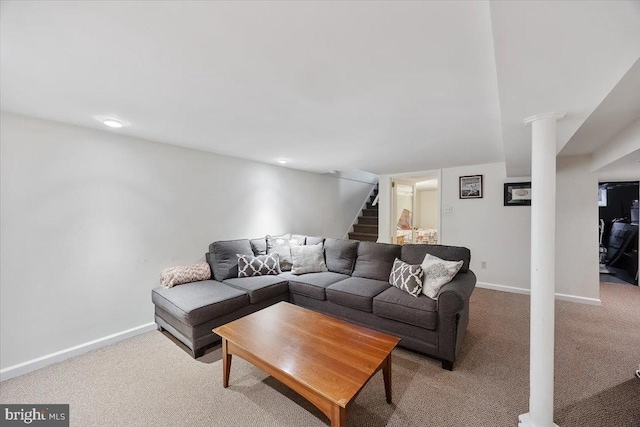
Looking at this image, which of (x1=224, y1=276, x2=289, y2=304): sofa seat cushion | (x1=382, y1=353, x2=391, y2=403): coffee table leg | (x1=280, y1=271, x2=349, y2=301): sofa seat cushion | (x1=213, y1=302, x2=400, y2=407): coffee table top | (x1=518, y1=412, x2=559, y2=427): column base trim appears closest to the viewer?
(x1=213, y1=302, x2=400, y2=407): coffee table top

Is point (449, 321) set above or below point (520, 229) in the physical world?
below

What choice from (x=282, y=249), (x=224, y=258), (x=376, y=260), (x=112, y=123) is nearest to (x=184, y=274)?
(x=224, y=258)

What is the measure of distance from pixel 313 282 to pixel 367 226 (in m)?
3.37

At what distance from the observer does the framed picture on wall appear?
4195mm

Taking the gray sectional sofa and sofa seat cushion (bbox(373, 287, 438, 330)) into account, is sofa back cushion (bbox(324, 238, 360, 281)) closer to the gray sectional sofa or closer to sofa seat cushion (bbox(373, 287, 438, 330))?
the gray sectional sofa

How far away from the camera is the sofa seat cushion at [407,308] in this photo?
2137mm

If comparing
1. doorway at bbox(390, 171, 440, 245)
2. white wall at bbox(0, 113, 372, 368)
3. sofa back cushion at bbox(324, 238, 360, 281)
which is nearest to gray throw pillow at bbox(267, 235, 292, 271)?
sofa back cushion at bbox(324, 238, 360, 281)

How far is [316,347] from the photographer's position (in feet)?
5.49

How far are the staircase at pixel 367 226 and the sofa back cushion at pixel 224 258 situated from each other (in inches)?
129

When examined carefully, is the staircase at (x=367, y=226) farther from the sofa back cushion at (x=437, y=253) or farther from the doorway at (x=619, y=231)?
the doorway at (x=619, y=231)

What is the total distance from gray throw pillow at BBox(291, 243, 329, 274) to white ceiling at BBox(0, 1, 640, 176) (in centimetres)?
179

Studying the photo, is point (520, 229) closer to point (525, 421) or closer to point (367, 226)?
point (367, 226)

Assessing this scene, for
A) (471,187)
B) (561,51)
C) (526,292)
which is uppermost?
(561,51)

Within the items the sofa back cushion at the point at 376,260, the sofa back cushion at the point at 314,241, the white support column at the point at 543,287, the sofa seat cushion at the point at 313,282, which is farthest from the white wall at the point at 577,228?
the sofa back cushion at the point at 314,241
